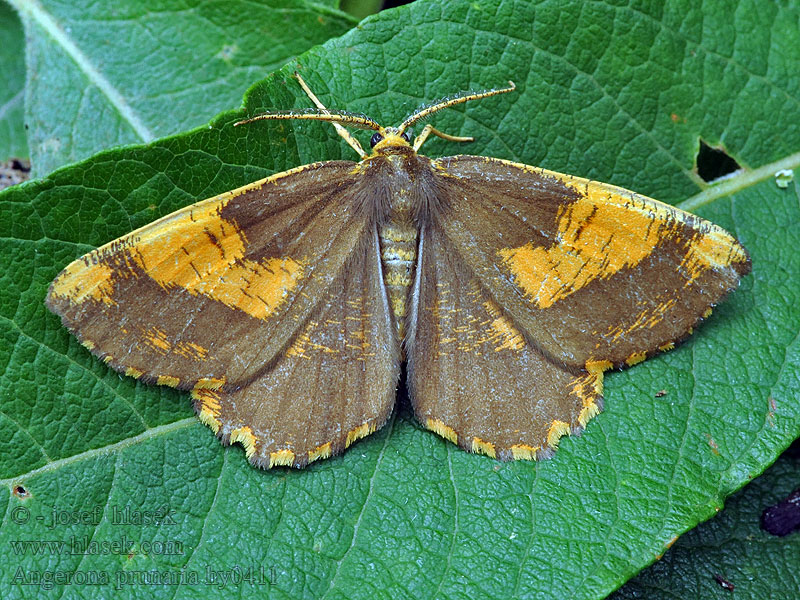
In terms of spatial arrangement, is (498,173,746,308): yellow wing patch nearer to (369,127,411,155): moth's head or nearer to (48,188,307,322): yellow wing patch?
(369,127,411,155): moth's head

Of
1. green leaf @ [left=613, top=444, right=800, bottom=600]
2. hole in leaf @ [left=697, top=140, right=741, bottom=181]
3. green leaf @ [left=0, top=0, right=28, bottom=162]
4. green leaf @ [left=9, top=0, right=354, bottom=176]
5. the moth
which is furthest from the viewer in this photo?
green leaf @ [left=0, top=0, right=28, bottom=162]

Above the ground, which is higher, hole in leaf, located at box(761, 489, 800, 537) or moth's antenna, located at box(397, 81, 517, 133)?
moth's antenna, located at box(397, 81, 517, 133)

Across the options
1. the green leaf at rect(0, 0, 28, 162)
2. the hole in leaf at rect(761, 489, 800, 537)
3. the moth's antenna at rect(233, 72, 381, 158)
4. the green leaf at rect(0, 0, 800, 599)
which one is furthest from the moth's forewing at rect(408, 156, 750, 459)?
the green leaf at rect(0, 0, 28, 162)

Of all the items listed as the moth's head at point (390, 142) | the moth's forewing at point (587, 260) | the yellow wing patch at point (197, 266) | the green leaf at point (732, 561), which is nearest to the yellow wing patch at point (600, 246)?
the moth's forewing at point (587, 260)

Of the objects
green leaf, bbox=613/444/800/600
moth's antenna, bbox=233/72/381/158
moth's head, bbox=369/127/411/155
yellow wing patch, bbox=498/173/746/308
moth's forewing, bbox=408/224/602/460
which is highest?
moth's antenna, bbox=233/72/381/158

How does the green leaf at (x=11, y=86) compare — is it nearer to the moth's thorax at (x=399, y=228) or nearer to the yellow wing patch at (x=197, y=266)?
the yellow wing patch at (x=197, y=266)
